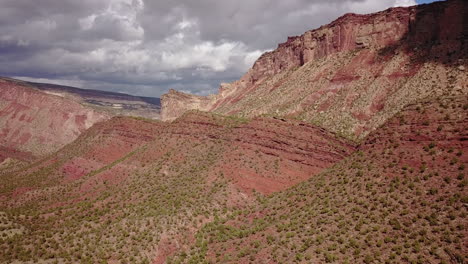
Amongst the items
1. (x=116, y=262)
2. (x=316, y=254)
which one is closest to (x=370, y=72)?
(x=316, y=254)

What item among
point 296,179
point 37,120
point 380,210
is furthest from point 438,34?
point 37,120

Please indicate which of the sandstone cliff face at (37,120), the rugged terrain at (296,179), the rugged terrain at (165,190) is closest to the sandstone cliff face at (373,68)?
the rugged terrain at (296,179)

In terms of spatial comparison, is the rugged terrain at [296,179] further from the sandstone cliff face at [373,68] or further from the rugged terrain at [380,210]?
the sandstone cliff face at [373,68]

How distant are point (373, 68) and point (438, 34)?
11.7m

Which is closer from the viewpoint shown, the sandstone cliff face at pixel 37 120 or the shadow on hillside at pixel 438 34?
the shadow on hillside at pixel 438 34

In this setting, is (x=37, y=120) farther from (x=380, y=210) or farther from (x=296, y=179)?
(x=380, y=210)

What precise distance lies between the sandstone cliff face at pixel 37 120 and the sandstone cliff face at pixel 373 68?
78362mm

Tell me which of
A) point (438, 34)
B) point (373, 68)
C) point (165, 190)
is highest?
point (438, 34)

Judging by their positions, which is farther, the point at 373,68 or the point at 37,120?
the point at 37,120

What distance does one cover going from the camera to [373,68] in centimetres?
6303

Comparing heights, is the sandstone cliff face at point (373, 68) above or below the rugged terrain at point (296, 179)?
above

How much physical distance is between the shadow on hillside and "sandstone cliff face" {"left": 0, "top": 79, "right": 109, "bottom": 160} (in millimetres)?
114140

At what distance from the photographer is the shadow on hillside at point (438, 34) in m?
53.5

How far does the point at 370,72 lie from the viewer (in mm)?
62562
